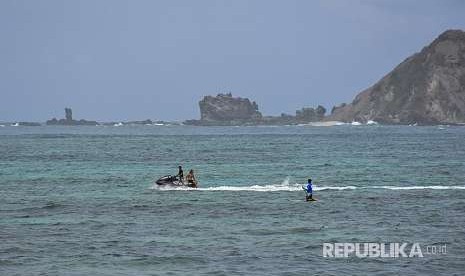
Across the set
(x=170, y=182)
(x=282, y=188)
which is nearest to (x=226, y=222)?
(x=282, y=188)

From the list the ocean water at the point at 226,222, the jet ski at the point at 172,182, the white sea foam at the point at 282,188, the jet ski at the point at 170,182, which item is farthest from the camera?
the jet ski at the point at 170,182

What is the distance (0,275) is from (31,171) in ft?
167

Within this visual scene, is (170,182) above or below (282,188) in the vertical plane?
above

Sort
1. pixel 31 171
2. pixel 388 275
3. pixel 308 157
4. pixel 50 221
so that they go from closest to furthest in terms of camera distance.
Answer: pixel 388 275 < pixel 50 221 < pixel 31 171 < pixel 308 157

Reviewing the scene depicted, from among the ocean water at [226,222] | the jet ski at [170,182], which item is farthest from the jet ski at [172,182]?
the ocean water at [226,222]

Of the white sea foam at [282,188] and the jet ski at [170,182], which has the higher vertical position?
the jet ski at [170,182]

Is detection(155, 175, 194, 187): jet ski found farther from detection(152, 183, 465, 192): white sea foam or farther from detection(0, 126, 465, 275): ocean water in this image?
detection(0, 126, 465, 275): ocean water

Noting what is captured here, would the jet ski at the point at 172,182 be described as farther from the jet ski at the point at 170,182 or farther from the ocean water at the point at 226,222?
the ocean water at the point at 226,222

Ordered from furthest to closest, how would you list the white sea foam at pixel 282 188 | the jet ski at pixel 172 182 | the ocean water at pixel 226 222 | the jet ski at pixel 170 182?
1. the jet ski at pixel 170 182
2. the jet ski at pixel 172 182
3. the white sea foam at pixel 282 188
4. the ocean water at pixel 226 222

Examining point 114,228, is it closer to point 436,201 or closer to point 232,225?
point 232,225

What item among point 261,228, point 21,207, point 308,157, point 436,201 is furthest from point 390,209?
point 308,157

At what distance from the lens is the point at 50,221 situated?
4491cm

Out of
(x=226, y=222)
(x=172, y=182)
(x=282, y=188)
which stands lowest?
(x=226, y=222)

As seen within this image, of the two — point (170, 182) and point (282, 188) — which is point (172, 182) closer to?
point (170, 182)
